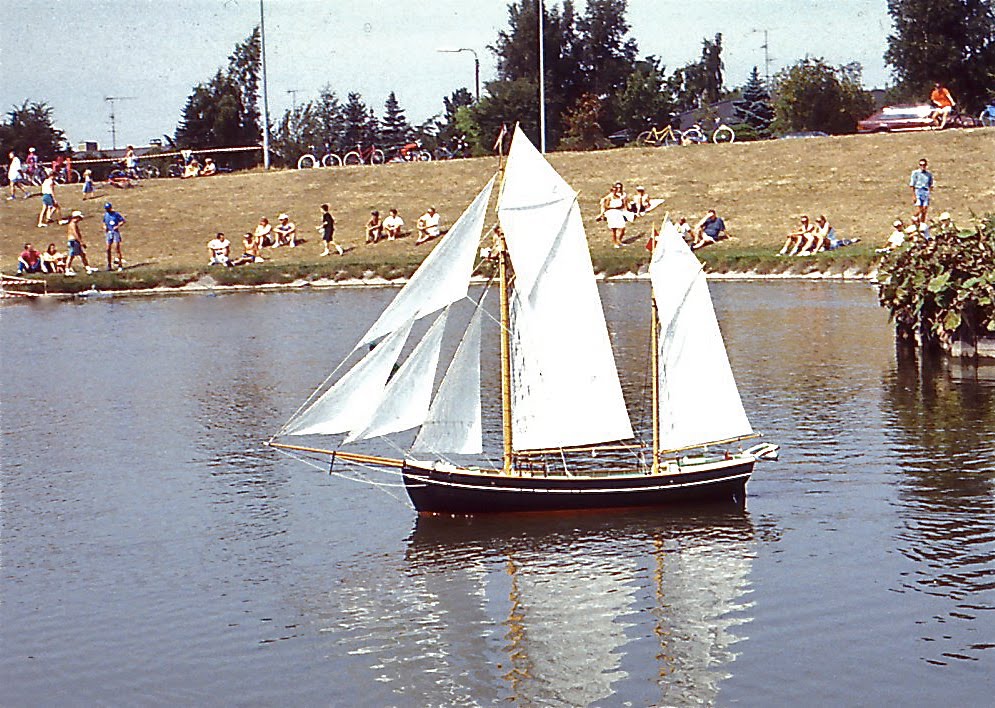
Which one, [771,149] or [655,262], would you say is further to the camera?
[771,149]

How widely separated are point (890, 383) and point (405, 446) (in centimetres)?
1074

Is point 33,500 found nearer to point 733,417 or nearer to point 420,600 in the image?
point 420,600

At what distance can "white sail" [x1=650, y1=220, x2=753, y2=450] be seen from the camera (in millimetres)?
22812

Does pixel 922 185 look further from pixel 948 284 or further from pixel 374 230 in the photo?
pixel 948 284

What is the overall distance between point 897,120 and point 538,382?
6800cm

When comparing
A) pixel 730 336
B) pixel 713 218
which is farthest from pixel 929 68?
pixel 730 336

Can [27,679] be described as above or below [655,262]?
below

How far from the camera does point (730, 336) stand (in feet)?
132

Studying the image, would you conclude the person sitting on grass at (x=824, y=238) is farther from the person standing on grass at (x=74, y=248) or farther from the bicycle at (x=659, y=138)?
the person standing on grass at (x=74, y=248)

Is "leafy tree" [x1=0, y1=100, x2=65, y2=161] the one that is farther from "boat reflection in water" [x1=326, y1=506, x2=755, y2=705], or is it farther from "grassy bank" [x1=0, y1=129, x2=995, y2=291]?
"boat reflection in water" [x1=326, y1=506, x2=755, y2=705]

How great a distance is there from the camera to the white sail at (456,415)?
22.0 metres

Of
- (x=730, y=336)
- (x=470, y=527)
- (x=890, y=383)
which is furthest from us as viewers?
(x=730, y=336)

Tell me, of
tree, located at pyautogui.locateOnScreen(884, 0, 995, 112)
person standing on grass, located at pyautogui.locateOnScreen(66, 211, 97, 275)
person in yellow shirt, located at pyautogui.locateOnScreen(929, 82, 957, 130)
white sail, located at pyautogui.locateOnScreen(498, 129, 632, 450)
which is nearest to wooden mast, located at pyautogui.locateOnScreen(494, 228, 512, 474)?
white sail, located at pyautogui.locateOnScreen(498, 129, 632, 450)

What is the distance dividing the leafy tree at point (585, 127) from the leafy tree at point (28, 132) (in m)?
33.8
